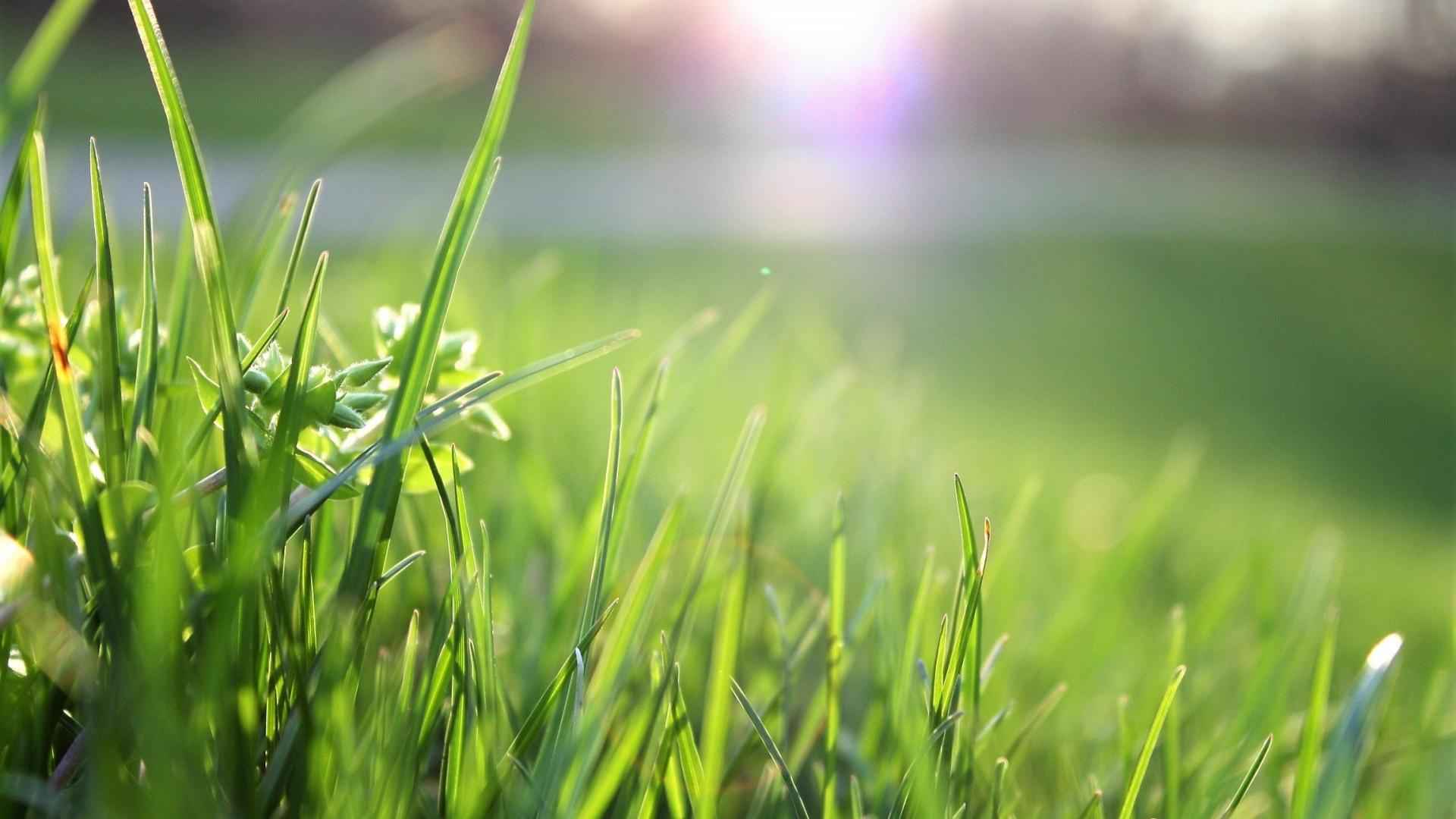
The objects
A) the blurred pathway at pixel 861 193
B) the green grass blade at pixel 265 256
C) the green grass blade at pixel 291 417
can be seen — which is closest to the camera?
the green grass blade at pixel 291 417

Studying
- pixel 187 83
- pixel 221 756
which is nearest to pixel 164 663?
pixel 221 756

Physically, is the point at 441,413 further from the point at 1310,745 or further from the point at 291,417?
the point at 1310,745

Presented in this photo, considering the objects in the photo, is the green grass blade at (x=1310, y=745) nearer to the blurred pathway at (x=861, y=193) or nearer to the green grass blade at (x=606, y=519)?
the green grass blade at (x=606, y=519)

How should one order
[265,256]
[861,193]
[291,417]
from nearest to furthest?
[291,417] → [265,256] → [861,193]

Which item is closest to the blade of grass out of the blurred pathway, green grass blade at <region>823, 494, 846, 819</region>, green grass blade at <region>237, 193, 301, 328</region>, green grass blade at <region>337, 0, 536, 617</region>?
green grass blade at <region>823, 494, 846, 819</region>

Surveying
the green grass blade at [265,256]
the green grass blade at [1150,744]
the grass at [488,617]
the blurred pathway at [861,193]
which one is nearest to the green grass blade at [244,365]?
the grass at [488,617]

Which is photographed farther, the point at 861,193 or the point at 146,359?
the point at 861,193

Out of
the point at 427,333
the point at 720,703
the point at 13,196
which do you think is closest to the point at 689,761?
the point at 720,703

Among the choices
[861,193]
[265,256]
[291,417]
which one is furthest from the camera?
[861,193]
